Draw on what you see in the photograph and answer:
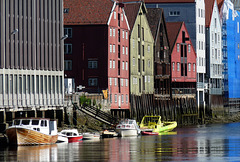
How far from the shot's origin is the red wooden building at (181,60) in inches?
6555

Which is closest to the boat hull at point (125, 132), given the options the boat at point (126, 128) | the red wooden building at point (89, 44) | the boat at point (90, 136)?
the boat at point (126, 128)

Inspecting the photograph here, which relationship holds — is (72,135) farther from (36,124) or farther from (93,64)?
(93,64)

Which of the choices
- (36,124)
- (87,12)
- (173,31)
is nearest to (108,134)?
(36,124)

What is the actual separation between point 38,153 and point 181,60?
321ft

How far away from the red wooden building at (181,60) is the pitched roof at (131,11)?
950 inches

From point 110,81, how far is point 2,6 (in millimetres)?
35519

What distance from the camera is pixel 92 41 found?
5002 inches

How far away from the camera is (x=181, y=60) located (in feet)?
556

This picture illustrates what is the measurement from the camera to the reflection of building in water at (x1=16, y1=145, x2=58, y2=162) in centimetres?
6912

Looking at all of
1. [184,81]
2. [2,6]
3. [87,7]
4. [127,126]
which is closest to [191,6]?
[184,81]

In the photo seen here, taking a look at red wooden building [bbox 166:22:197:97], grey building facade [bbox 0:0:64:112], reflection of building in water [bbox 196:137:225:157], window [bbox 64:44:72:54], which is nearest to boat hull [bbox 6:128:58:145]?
grey building facade [bbox 0:0:64:112]

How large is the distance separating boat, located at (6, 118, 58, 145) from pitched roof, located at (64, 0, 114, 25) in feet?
139

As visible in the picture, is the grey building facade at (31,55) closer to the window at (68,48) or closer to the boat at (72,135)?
the boat at (72,135)

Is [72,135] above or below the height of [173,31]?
below
